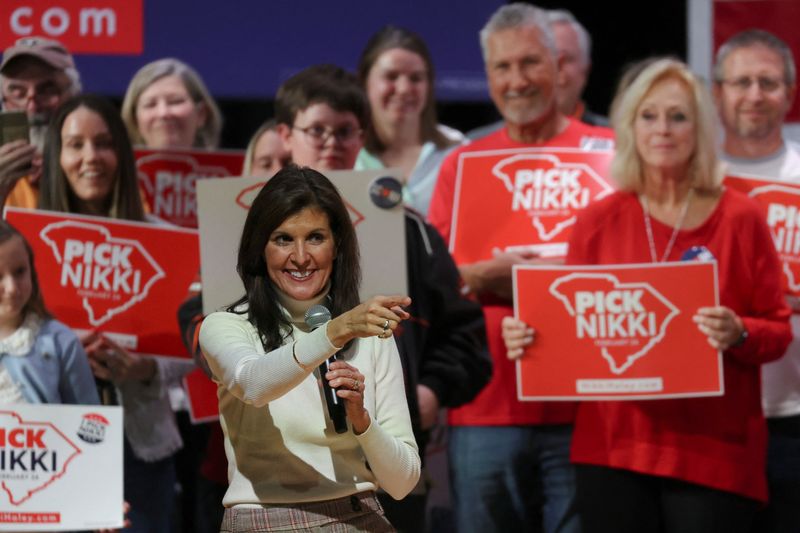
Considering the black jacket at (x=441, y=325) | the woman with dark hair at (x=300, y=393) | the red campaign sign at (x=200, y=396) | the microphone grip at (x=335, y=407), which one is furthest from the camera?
the red campaign sign at (x=200, y=396)

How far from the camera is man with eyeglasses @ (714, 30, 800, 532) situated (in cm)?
420

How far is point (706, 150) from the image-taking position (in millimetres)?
3998

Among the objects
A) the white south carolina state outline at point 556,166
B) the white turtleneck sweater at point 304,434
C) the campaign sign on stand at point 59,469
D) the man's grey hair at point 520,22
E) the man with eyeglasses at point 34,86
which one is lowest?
the campaign sign on stand at point 59,469

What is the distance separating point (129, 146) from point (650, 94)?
1.56m

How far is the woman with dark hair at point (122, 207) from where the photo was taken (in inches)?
156

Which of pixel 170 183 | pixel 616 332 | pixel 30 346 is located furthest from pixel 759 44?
pixel 30 346

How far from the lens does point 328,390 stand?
216 cm

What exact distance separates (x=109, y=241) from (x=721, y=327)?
5.67ft

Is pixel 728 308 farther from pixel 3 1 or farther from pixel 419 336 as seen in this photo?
pixel 3 1

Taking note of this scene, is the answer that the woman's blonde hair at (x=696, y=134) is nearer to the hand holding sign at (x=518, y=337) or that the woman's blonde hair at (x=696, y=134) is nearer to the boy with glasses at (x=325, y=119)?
the hand holding sign at (x=518, y=337)

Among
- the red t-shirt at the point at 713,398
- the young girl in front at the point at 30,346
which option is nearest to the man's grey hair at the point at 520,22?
the red t-shirt at the point at 713,398

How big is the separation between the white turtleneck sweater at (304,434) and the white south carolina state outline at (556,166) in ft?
6.55

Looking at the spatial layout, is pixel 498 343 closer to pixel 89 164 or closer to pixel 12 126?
pixel 89 164

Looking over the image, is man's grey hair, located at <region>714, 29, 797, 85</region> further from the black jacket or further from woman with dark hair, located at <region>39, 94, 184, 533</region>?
woman with dark hair, located at <region>39, 94, 184, 533</region>
